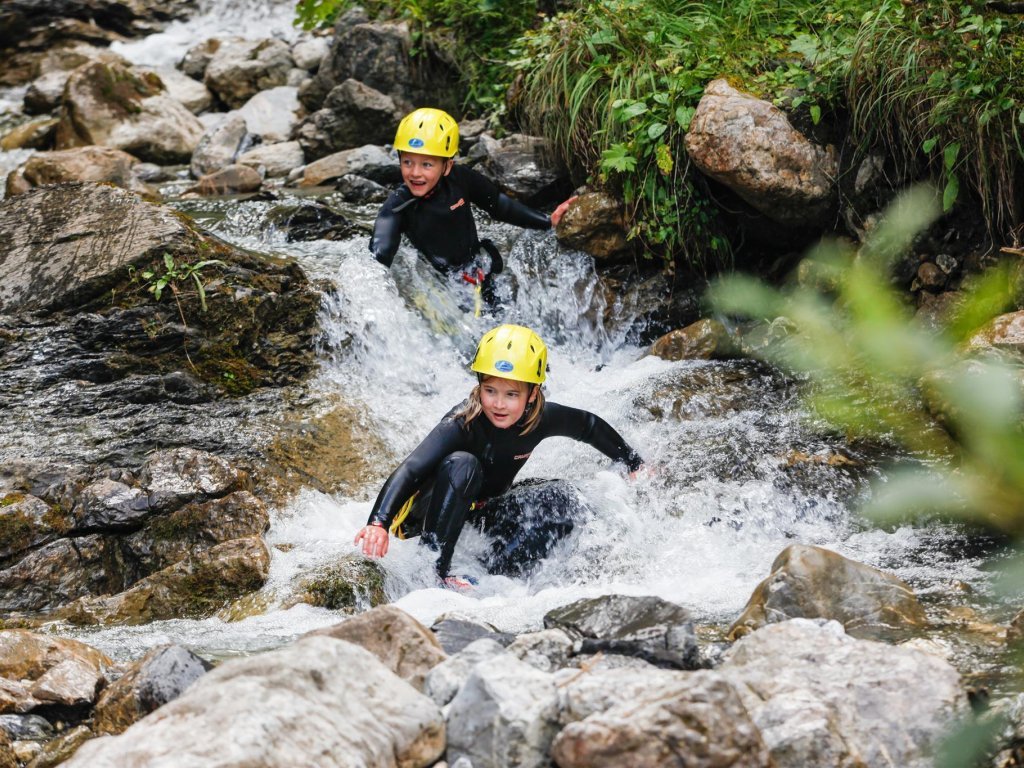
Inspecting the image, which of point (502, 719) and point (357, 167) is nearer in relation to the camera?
point (502, 719)

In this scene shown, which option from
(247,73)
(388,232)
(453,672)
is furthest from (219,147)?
(453,672)

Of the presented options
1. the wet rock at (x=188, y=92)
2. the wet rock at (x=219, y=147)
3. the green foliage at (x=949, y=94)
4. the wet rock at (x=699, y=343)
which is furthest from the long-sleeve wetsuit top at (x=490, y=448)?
the wet rock at (x=188, y=92)

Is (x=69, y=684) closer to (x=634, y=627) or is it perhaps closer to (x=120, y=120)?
(x=634, y=627)

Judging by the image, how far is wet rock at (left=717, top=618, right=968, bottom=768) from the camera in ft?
8.40

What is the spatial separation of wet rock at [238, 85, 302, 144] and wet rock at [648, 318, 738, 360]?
5856 mm

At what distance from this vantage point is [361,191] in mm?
8688

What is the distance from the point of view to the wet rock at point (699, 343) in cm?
652

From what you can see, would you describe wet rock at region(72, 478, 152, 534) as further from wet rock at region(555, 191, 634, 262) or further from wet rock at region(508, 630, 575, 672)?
wet rock at region(555, 191, 634, 262)

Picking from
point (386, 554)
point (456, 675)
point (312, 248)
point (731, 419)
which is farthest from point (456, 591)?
point (312, 248)

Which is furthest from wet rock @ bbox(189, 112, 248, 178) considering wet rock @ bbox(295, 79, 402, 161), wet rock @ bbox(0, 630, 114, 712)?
wet rock @ bbox(0, 630, 114, 712)

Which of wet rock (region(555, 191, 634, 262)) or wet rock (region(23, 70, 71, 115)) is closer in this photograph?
wet rock (region(555, 191, 634, 262))

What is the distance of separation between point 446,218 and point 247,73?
619 centimetres

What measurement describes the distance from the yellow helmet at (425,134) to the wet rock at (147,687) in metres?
4.35

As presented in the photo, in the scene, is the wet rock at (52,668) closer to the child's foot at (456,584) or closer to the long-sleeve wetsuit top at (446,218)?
the child's foot at (456,584)
